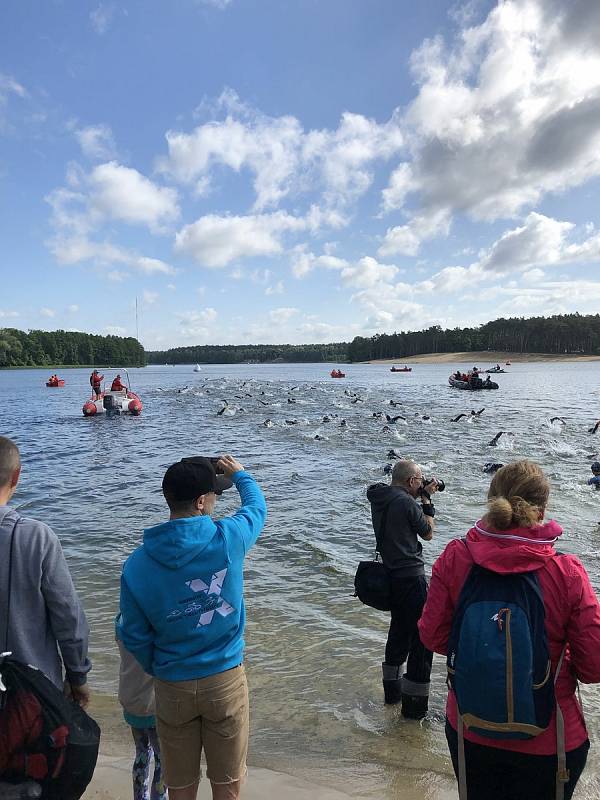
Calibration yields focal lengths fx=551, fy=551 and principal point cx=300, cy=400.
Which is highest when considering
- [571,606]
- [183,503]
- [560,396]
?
[183,503]

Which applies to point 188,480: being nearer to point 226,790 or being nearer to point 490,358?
point 226,790

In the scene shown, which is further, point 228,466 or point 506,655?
point 228,466

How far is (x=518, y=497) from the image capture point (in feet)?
7.84

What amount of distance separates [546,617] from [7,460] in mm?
2494

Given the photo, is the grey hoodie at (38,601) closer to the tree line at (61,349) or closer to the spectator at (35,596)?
the spectator at (35,596)

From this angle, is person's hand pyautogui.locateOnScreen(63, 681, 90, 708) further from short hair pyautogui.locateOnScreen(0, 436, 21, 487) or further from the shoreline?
the shoreline

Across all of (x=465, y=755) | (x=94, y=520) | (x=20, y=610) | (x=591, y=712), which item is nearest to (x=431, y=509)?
(x=591, y=712)

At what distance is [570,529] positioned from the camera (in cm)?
998

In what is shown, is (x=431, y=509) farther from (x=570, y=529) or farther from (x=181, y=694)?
(x=570, y=529)

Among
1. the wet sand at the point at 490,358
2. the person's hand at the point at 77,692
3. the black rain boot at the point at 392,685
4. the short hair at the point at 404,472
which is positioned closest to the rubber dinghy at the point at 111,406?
the black rain boot at the point at 392,685

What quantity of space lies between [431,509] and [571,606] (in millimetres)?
2437

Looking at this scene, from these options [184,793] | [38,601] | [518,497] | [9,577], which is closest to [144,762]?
[184,793]

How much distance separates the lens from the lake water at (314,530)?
169 inches

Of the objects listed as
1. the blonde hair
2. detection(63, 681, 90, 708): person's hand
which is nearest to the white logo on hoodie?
detection(63, 681, 90, 708): person's hand
